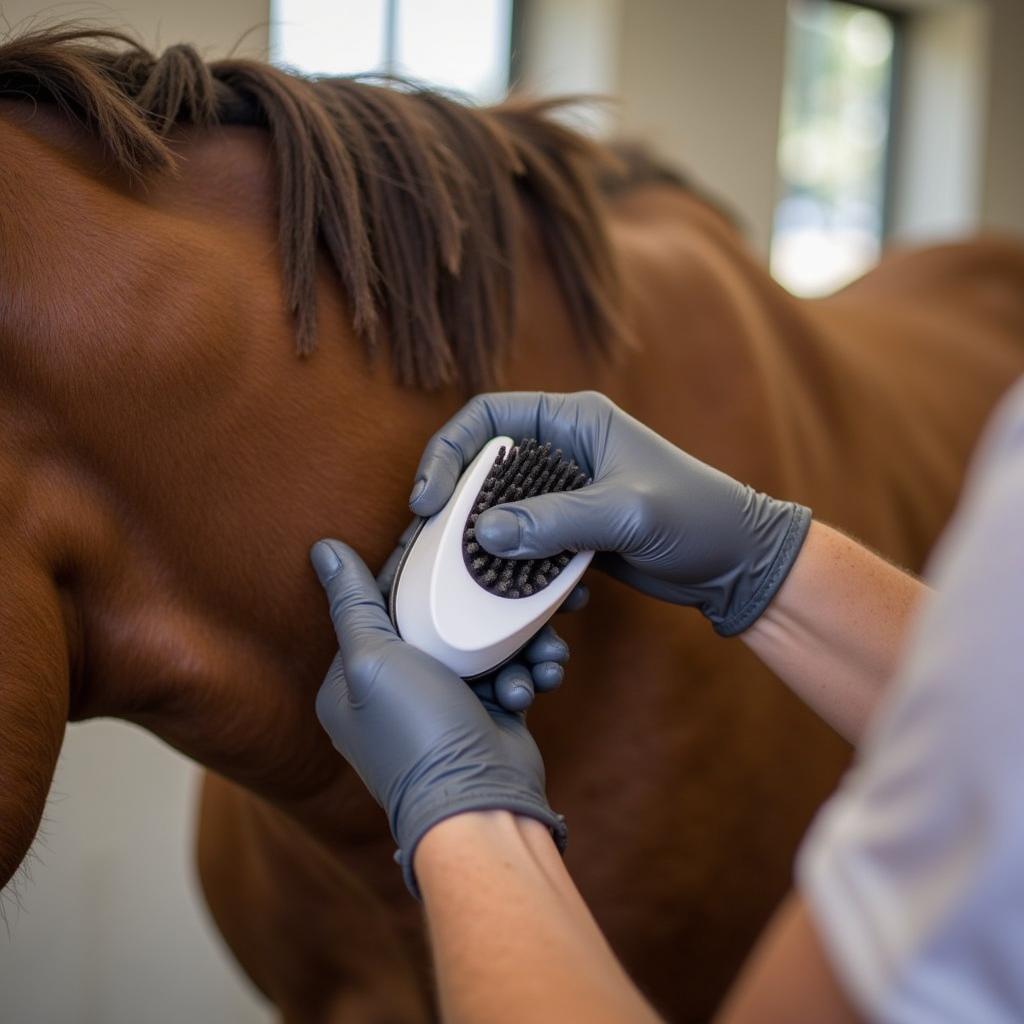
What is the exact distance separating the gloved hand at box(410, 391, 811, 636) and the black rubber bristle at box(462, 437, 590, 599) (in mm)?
12

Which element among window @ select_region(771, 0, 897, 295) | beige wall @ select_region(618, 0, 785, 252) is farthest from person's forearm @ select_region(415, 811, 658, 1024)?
window @ select_region(771, 0, 897, 295)

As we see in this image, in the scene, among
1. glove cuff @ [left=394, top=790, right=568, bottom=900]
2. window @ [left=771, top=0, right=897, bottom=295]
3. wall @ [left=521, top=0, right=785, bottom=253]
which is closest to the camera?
glove cuff @ [left=394, top=790, right=568, bottom=900]

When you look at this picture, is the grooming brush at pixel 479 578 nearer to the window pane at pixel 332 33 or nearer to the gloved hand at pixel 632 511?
the gloved hand at pixel 632 511

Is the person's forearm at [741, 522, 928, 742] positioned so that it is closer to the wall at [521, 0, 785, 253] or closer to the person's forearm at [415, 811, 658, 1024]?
the person's forearm at [415, 811, 658, 1024]

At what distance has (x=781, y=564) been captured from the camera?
68cm

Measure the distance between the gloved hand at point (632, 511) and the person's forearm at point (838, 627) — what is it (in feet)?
0.05

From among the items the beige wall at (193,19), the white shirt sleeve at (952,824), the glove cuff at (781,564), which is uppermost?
the beige wall at (193,19)

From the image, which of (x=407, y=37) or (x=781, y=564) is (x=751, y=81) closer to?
(x=407, y=37)

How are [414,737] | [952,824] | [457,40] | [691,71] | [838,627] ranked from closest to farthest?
[952,824] < [414,737] < [838,627] < [457,40] < [691,71]

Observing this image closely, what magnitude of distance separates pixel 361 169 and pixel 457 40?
1576 mm

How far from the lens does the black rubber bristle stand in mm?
595

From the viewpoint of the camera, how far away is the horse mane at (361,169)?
60 cm

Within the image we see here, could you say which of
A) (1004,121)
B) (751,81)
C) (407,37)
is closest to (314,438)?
(407,37)

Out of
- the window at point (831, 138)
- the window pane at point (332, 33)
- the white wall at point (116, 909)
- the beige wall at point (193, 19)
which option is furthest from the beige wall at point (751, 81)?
the white wall at point (116, 909)
